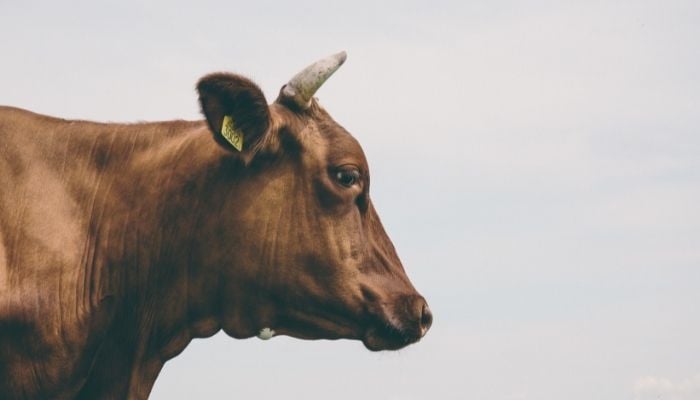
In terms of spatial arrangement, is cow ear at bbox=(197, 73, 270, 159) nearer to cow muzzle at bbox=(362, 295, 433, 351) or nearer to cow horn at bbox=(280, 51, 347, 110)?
cow horn at bbox=(280, 51, 347, 110)

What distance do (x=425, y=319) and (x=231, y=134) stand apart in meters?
1.93

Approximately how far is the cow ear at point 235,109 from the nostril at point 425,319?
168 centimetres

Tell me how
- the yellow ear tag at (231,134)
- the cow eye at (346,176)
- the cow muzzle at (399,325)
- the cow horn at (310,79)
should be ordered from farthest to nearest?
the cow horn at (310,79) → the cow eye at (346,176) → the cow muzzle at (399,325) → the yellow ear tag at (231,134)

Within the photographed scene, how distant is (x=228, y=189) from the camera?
28.1ft

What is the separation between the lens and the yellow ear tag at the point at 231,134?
841cm

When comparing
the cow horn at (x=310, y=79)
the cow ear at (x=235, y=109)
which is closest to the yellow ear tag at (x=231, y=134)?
the cow ear at (x=235, y=109)

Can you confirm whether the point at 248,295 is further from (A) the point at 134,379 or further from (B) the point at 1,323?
(B) the point at 1,323

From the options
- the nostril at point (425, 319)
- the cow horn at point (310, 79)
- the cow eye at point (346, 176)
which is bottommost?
the nostril at point (425, 319)

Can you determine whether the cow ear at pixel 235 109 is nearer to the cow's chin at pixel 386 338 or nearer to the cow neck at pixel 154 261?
the cow neck at pixel 154 261

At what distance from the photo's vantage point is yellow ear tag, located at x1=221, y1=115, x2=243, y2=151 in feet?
27.6

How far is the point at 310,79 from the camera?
8.83 metres

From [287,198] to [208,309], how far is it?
0.98 meters

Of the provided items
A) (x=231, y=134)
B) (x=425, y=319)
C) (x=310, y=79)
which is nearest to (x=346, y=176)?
(x=310, y=79)

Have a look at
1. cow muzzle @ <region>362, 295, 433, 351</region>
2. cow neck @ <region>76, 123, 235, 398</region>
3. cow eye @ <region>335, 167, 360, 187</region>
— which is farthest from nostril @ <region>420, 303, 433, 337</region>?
cow neck @ <region>76, 123, 235, 398</region>
